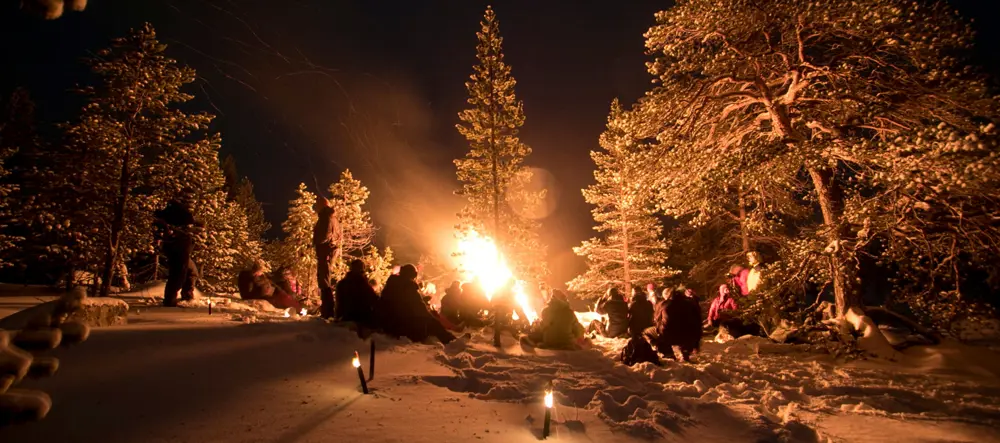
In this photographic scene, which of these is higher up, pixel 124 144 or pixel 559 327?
pixel 124 144

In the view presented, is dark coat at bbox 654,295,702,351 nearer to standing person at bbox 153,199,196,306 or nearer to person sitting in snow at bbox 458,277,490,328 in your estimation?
person sitting in snow at bbox 458,277,490,328

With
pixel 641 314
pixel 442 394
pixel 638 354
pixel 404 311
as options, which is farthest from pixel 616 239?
pixel 442 394

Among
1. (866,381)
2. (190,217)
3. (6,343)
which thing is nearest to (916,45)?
(866,381)

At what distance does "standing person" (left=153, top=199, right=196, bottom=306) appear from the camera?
39.9 ft

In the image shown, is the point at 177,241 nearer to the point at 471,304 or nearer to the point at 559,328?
the point at 471,304

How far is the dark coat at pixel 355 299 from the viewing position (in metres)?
9.78

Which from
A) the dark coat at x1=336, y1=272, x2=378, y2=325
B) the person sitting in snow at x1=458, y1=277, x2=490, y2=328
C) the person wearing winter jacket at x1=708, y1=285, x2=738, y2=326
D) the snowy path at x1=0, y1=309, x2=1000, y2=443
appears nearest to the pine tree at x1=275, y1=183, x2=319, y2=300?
the person sitting in snow at x1=458, y1=277, x2=490, y2=328

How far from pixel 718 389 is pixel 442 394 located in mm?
4566

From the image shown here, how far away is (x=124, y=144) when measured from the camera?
12.4m

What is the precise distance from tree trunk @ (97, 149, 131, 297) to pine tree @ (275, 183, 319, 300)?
1604 centimetres

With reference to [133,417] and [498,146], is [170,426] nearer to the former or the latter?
[133,417]

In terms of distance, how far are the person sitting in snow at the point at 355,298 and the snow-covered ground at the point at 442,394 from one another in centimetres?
82

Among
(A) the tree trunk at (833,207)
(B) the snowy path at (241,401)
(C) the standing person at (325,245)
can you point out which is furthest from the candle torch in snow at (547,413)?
(C) the standing person at (325,245)

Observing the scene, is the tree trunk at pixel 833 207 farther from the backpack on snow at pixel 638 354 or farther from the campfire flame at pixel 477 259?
the campfire flame at pixel 477 259
